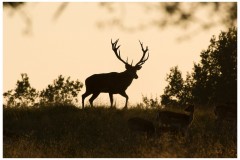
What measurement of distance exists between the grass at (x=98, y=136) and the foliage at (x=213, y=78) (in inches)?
360

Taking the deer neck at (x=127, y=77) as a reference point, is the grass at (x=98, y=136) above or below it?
below

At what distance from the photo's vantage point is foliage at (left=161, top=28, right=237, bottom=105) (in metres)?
27.1

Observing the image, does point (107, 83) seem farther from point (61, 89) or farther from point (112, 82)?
point (61, 89)

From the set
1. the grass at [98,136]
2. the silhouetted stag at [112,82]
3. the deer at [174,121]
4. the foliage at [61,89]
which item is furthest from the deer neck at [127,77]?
the foliage at [61,89]

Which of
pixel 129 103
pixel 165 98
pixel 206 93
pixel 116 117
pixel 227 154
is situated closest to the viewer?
pixel 227 154

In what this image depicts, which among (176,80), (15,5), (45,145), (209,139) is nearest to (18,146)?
(45,145)

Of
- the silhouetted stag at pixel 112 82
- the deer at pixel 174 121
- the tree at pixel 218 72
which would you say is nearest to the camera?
the deer at pixel 174 121

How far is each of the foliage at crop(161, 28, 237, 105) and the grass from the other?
9148 mm

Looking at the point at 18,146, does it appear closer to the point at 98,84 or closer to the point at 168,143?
the point at 168,143

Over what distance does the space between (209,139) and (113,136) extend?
2.44 meters

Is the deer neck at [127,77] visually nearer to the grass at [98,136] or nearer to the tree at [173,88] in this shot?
the grass at [98,136]

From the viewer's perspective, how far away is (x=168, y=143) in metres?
13.2

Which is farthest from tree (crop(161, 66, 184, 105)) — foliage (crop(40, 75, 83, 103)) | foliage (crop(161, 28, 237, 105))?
foliage (crop(40, 75, 83, 103))

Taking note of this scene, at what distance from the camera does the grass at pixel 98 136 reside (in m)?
13.0
